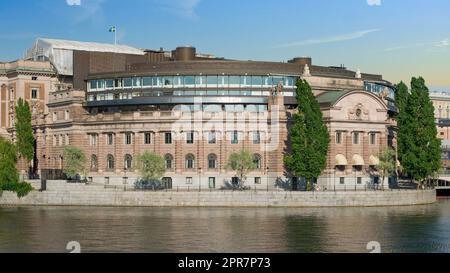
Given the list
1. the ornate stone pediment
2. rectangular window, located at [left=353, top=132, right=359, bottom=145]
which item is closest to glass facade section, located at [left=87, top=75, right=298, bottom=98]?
the ornate stone pediment

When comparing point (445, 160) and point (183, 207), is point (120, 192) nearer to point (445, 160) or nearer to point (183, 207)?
point (183, 207)

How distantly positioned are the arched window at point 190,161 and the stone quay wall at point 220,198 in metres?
15.2

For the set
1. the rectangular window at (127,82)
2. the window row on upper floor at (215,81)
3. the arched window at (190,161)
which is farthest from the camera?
the rectangular window at (127,82)

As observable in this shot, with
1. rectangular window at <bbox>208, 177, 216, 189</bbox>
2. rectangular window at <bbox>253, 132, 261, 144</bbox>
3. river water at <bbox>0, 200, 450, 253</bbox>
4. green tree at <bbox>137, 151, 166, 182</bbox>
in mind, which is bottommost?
river water at <bbox>0, 200, 450, 253</bbox>

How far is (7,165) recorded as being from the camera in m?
124

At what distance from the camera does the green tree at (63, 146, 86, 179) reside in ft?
425

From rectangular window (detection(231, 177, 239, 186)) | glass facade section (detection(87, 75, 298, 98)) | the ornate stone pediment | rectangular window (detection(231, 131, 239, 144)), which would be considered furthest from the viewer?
glass facade section (detection(87, 75, 298, 98))

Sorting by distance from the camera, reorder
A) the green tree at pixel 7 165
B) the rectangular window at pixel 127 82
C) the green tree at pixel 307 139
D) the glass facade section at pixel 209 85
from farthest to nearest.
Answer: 1. the rectangular window at pixel 127 82
2. the glass facade section at pixel 209 85
3. the green tree at pixel 7 165
4. the green tree at pixel 307 139

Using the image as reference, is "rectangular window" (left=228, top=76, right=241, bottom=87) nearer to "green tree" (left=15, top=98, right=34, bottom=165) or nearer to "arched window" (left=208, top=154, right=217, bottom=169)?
"arched window" (left=208, top=154, right=217, bottom=169)

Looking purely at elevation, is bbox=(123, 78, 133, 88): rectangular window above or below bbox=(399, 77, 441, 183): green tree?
above

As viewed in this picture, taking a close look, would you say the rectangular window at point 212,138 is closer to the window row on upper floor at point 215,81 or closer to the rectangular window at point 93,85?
the window row on upper floor at point 215,81

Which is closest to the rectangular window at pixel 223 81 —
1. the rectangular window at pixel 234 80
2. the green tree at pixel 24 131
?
the rectangular window at pixel 234 80

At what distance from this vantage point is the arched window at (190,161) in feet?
420

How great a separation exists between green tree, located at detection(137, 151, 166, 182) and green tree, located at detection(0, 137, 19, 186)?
1891 cm
